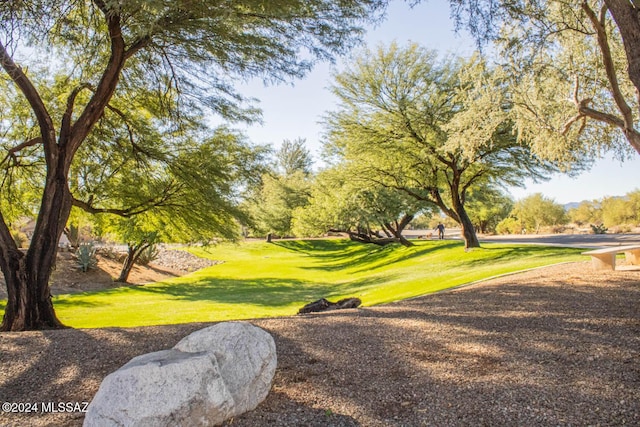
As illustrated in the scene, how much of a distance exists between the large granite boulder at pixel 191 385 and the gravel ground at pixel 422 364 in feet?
0.87

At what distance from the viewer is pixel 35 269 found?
23.0 ft

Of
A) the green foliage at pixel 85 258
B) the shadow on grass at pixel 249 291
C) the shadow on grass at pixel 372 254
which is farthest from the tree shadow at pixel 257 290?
the shadow on grass at pixel 372 254

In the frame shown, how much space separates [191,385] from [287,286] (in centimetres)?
1581

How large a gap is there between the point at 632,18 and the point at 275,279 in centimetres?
1844

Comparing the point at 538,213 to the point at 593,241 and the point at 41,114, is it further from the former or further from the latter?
the point at 41,114

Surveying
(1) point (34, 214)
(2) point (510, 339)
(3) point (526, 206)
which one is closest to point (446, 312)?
(2) point (510, 339)

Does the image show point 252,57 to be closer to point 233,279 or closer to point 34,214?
point 34,214

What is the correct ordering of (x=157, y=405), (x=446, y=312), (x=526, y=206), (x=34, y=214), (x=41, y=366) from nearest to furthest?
1. (x=157, y=405)
2. (x=41, y=366)
3. (x=446, y=312)
4. (x=34, y=214)
5. (x=526, y=206)

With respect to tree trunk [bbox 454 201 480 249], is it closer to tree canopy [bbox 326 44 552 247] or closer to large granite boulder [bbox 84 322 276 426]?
tree canopy [bbox 326 44 552 247]

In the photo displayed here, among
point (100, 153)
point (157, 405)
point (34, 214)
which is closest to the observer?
point (157, 405)

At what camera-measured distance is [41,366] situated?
15.4ft

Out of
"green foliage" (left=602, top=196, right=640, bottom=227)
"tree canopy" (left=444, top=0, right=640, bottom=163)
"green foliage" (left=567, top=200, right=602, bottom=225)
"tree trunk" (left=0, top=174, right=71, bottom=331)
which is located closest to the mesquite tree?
"tree trunk" (left=0, top=174, right=71, bottom=331)

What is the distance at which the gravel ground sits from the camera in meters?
3.48

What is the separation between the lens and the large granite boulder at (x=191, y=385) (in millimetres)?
2943
